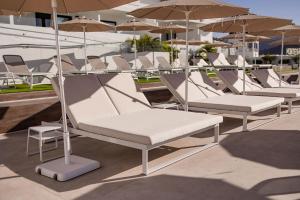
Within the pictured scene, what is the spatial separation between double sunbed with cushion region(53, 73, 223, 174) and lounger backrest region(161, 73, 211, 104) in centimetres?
95

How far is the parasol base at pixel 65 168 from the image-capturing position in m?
3.99

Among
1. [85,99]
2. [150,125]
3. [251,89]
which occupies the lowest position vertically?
[150,125]

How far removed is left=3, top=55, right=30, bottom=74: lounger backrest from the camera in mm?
10460

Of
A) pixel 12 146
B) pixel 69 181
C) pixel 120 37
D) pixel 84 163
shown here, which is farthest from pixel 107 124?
pixel 120 37

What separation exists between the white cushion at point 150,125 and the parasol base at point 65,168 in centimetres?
47

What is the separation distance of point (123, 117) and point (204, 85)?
3.46m

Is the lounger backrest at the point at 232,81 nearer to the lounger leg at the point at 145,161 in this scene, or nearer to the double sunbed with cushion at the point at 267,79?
the double sunbed with cushion at the point at 267,79

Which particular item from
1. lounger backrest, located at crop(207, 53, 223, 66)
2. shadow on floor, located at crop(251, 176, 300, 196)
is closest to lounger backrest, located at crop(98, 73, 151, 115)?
shadow on floor, located at crop(251, 176, 300, 196)

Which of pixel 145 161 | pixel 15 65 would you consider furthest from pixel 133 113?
pixel 15 65

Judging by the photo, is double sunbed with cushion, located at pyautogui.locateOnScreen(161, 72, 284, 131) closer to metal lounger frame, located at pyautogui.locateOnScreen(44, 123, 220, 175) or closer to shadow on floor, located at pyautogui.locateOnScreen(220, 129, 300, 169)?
shadow on floor, located at pyautogui.locateOnScreen(220, 129, 300, 169)

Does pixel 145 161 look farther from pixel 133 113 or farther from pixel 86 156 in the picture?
pixel 133 113

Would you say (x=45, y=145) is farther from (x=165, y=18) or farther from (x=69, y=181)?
(x=165, y=18)

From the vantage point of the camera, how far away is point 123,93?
600 centimetres

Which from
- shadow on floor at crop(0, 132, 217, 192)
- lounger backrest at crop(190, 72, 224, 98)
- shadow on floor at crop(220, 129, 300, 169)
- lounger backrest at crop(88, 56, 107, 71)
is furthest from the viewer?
lounger backrest at crop(88, 56, 107, 71)
